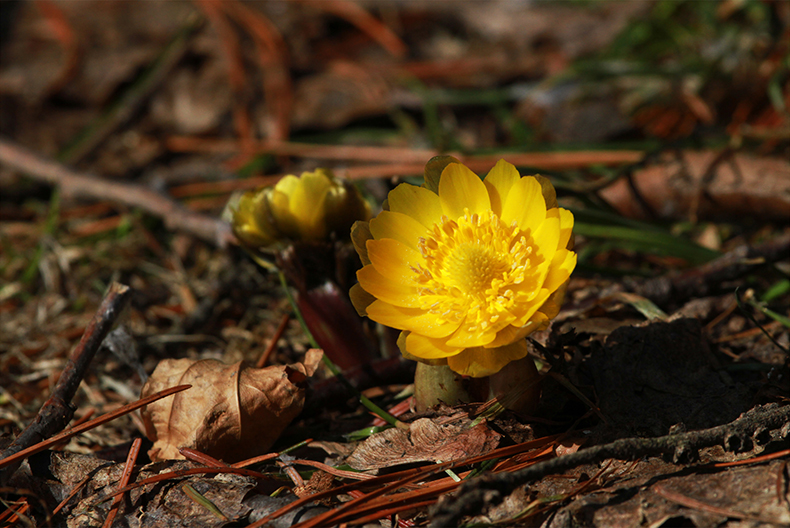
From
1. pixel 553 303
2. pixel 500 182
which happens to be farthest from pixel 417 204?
pixel 553 303

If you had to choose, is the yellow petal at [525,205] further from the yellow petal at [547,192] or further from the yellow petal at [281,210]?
the yellow petal at [281,210]

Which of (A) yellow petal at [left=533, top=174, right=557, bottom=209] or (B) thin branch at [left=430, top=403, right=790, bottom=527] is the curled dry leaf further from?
(A) yellow petal at [left=533, top=174, right=557, bottom=209]

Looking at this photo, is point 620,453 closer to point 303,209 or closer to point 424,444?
point 424,444

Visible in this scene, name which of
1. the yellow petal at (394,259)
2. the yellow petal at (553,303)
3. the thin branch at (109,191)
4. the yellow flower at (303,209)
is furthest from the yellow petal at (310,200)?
the thin branch at (109,191)

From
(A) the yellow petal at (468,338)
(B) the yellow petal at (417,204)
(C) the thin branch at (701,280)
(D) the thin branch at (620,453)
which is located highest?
(B) the yellow petal at (417,204)

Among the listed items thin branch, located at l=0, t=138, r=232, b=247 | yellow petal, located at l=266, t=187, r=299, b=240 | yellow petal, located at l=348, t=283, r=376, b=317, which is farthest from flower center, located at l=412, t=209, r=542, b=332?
thin branch, located at l=0, t=138, r=232, b=247

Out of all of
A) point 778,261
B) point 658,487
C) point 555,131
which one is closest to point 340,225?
point 658,487
